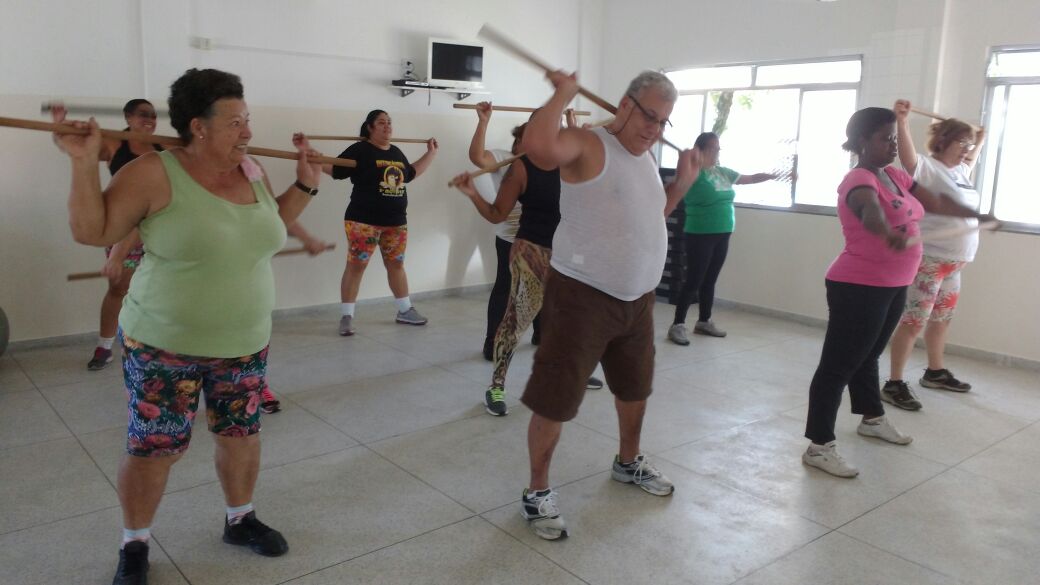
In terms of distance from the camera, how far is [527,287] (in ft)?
11.7

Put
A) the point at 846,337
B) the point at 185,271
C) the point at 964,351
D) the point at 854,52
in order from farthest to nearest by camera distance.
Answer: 1. the point at 854,52
2. the point at 964,351
3. the point at 846,337
4. the point at 185,271

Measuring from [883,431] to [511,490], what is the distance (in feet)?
5.88

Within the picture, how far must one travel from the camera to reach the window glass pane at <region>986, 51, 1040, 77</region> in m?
4.72

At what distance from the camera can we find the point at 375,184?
5.22 m

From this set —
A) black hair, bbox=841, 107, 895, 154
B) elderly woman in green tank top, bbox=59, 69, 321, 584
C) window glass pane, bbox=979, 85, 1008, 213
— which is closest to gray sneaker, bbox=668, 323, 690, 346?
window glass pane, bbox=979, 85, 1008, 213

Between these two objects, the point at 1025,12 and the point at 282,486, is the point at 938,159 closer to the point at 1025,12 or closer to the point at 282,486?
the point at 1025,12

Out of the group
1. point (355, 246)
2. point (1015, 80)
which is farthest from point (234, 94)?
point (1015, 80)

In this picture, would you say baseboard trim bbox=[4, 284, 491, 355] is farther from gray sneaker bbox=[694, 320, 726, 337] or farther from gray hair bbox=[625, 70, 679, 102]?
gray hair bbox=[625, 70, 679, 102]

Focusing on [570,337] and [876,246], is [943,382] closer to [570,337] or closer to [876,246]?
[876,246]

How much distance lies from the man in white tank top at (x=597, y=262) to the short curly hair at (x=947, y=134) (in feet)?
6.62

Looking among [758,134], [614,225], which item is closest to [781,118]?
[758,134]

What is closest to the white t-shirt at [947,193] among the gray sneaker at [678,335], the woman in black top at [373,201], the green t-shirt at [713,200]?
the green t-shirt at [713,200]

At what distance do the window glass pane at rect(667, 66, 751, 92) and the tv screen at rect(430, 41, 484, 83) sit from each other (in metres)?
1.71

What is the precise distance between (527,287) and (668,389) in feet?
3.78
